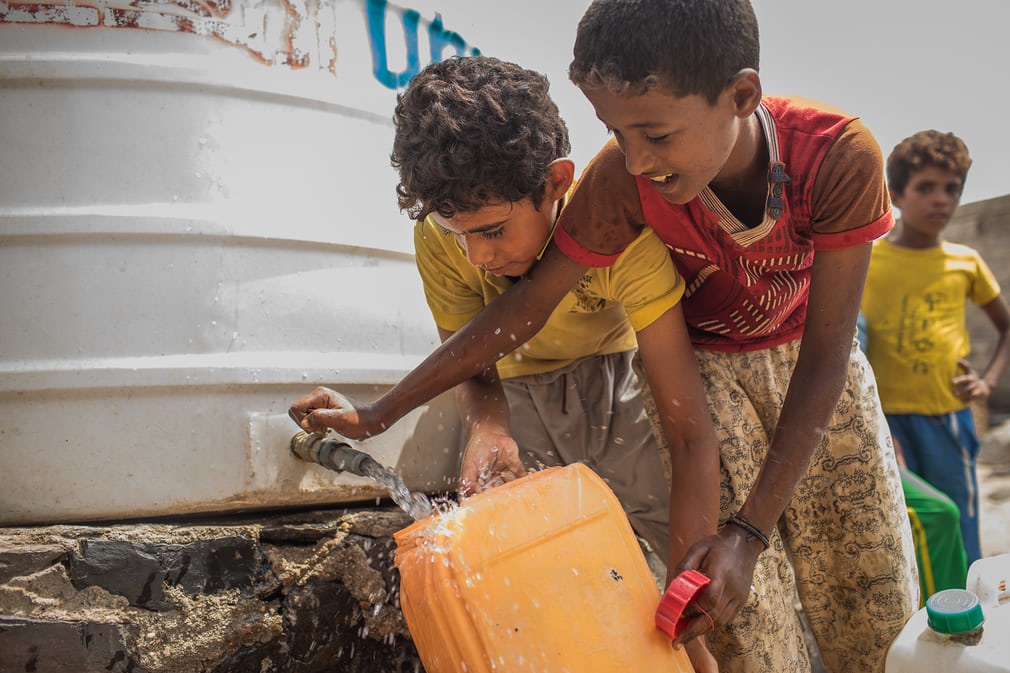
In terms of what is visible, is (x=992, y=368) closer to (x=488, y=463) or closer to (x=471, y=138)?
(x=488, y=463)

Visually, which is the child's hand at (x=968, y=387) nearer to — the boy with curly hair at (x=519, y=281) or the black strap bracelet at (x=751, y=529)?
the boy with curly hair at (x=519, y=281)

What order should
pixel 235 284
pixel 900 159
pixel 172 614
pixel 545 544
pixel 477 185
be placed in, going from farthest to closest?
pixel 900 159 < pixel 235 284 < pixel 172 614 < pixel 477 185 < pixel 545 544

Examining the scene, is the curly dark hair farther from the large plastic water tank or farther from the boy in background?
the boy in background

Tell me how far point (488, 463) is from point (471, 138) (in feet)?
2.37

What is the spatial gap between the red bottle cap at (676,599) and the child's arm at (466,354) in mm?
716

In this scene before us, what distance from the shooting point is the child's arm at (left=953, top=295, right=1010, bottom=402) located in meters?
3.49

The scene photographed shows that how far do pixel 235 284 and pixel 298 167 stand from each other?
0.35m

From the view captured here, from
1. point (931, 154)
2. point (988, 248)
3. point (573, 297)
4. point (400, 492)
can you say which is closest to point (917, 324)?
point (931, 154)

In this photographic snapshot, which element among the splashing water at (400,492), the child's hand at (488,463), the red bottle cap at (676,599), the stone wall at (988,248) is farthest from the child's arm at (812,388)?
the stone wall at (988,248)

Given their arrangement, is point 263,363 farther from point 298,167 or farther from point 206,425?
point 298,167

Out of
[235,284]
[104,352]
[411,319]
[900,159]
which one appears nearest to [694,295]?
[411,319]

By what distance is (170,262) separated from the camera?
219 cm

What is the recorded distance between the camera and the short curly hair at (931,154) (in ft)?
11.6

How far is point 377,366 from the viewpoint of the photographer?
2385 mm
